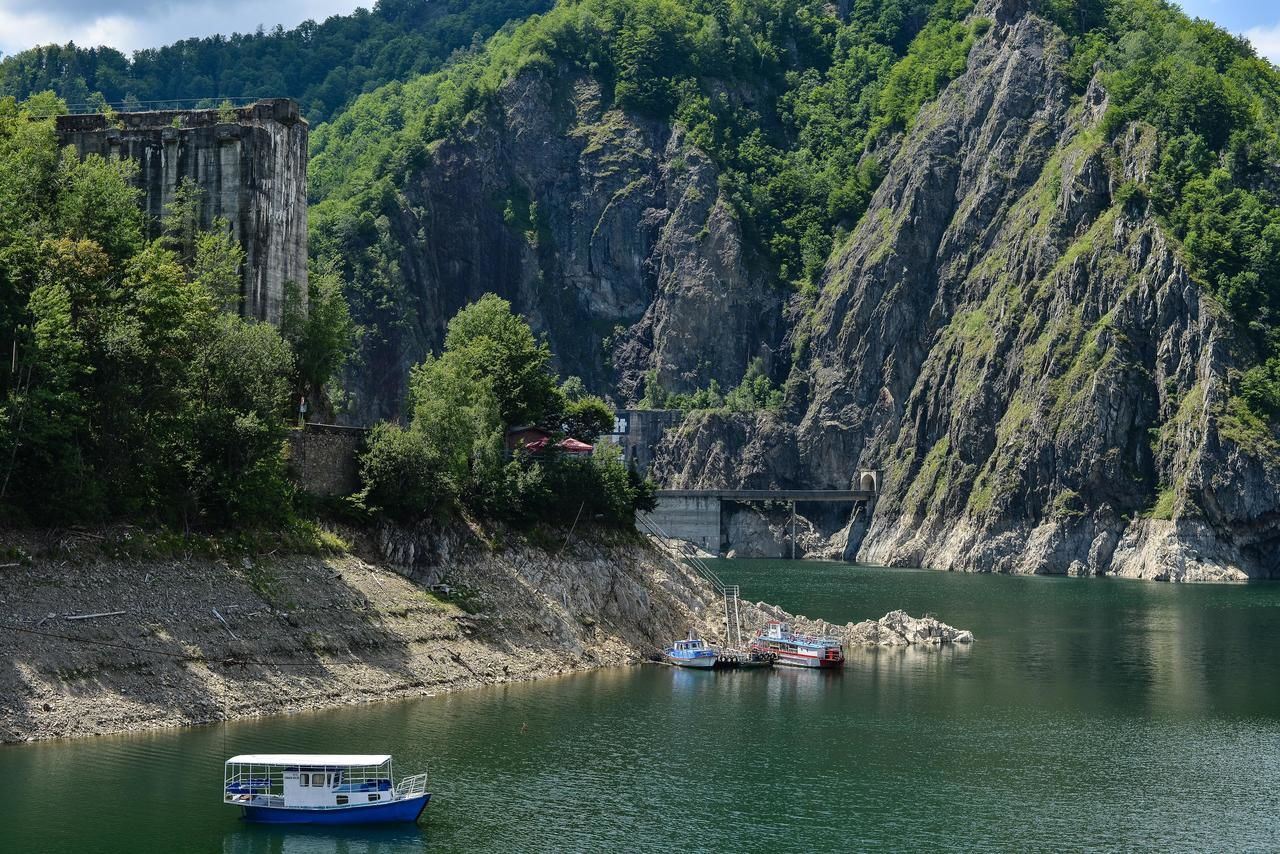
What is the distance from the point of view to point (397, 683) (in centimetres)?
7956

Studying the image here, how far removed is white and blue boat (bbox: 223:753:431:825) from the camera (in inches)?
2282

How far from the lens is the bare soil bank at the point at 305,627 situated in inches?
2657

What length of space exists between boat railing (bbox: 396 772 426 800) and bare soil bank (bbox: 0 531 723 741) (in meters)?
12.8

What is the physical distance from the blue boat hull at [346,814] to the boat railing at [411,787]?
304mm

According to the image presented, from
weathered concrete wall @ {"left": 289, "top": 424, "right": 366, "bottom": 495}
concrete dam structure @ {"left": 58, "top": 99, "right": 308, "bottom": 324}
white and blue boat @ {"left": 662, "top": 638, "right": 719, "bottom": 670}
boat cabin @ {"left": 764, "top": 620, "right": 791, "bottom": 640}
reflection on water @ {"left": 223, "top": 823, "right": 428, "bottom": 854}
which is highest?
concrete dam structure @ {"left": 58, "top": 99, "right": 308, "bottom": 324}

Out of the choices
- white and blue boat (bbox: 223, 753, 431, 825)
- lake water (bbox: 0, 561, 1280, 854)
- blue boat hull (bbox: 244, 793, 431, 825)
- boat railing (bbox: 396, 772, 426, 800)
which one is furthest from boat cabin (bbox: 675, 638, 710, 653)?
blue boat hull (bbox: 244, 793, 431, 825)

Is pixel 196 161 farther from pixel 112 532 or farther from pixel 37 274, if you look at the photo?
pixel 112 532

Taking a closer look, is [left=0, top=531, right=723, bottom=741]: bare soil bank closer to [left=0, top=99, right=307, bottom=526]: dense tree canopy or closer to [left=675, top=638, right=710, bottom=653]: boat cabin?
[left=675, top=638, right=710, bottom=653]: boat cabin

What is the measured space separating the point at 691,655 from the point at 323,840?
135 feet

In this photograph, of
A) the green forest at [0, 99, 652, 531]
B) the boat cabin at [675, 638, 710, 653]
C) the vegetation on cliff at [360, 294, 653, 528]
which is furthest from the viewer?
the boat cabin at [675, 638, 710, 653]

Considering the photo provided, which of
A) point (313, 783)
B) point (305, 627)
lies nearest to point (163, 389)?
point (305, 627)

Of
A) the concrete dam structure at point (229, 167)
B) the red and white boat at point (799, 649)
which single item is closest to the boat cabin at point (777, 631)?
the red and white boat at point (799, 649)

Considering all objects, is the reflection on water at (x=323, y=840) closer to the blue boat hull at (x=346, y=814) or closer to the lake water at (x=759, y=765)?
the lake water at (x=759, y=765)

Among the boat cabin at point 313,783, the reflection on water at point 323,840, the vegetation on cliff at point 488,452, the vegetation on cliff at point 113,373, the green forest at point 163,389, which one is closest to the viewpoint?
the reflection on water at point 323,840
